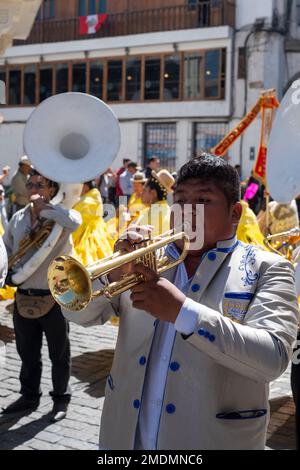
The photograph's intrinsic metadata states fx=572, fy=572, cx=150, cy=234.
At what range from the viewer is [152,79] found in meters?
20.0

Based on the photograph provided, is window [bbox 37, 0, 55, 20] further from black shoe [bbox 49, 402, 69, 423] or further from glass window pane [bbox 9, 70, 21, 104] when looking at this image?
black shoe [bbox 49, 402, 69, 423]

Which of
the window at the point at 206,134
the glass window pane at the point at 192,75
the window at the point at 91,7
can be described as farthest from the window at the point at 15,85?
the window at the point at 206,134

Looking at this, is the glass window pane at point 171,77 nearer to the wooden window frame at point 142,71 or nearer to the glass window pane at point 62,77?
the wooden window frame at point 142,71

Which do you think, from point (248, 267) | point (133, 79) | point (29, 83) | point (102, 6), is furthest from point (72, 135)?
point (29, 83)

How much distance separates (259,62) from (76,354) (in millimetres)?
14641

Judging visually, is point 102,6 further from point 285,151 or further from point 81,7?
point 285,151

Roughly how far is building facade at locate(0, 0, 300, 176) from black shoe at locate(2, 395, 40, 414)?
568 inches

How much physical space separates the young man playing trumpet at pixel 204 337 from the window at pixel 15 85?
21.6 metres

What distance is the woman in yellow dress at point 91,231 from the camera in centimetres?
691

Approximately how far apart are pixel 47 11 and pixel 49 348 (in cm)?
2032

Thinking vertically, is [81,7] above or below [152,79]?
above

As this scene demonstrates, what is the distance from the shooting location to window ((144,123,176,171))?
19.6 metres

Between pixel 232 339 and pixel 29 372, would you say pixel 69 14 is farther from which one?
pixel 232 339

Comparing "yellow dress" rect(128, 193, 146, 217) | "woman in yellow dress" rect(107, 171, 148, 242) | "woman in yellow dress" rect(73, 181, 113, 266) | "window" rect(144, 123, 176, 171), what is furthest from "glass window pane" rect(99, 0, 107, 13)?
"woman in yellow dress" rect(73, 181, 113, 266)
